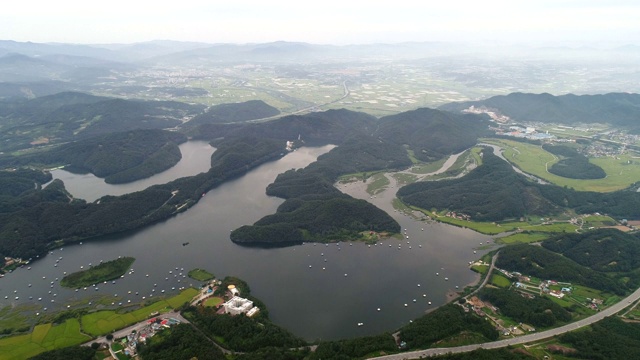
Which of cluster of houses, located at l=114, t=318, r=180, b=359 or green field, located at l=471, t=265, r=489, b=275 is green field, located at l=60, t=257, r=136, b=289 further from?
green field, located at l=471, t=265, r=489, b=275

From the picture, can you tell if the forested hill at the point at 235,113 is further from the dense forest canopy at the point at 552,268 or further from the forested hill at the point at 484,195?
the dense forest canopy at the point at 552,268

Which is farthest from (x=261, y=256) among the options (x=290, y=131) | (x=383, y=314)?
(x=290, y=131)

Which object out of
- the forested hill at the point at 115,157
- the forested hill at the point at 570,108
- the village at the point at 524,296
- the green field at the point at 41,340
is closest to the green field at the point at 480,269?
the village at the point at 524,296

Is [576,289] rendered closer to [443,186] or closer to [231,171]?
[443,186]

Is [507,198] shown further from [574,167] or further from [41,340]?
[41,340]

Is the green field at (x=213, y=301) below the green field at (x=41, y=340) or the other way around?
the other way around

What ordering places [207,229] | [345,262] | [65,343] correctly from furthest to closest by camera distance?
1. [207,229]
2. [345,262]
3. [65,343]

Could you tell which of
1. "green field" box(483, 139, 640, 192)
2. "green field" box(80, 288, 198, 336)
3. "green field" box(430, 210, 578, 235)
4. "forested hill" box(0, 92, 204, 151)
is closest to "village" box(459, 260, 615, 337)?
"green field" box(430, 210, 578, 235)
